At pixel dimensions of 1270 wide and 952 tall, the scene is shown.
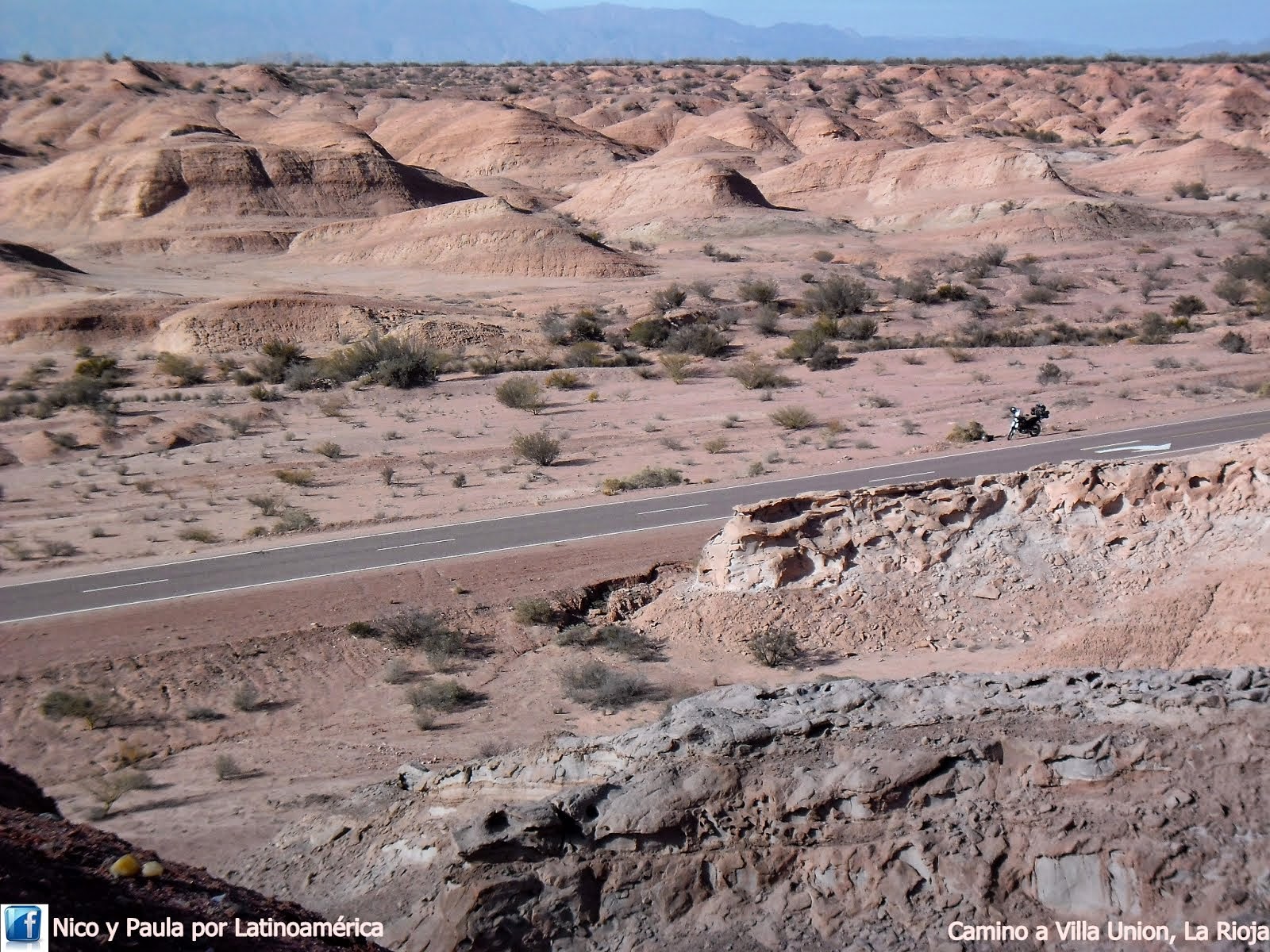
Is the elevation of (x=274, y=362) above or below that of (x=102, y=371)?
above

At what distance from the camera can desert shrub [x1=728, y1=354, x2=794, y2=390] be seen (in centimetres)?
3303

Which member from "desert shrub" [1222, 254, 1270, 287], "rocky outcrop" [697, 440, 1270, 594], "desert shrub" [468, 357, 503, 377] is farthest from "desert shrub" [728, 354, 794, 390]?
"desert shrub" [1222, 254, 1270, 287]

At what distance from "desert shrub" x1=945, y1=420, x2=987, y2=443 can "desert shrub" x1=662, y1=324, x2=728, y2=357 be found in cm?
1331

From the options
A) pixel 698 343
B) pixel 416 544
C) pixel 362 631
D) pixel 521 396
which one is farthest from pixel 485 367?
pixel 362 631

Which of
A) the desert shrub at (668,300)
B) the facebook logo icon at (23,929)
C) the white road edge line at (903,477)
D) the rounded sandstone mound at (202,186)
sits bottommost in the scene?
the facebook logo icon at (23,929)

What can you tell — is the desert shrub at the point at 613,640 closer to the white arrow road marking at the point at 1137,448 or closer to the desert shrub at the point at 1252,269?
the white arrow road marking at the point at 1137,448

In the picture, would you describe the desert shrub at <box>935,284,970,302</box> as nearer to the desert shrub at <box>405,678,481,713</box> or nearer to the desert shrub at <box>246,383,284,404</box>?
the desert shrub at <box>246,383,284,404</box>

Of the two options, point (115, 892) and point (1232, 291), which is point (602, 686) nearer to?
point (115, 892)

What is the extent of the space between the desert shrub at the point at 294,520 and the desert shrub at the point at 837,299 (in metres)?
26.0

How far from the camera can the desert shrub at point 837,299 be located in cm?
4322

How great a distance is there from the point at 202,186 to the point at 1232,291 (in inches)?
1947

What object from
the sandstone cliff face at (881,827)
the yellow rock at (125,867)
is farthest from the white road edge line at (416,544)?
the yellow rock at (125,867)

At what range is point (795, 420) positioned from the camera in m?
28.0

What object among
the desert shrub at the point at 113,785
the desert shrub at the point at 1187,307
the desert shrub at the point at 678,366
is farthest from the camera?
the desert shrub at the point at 1187,307
